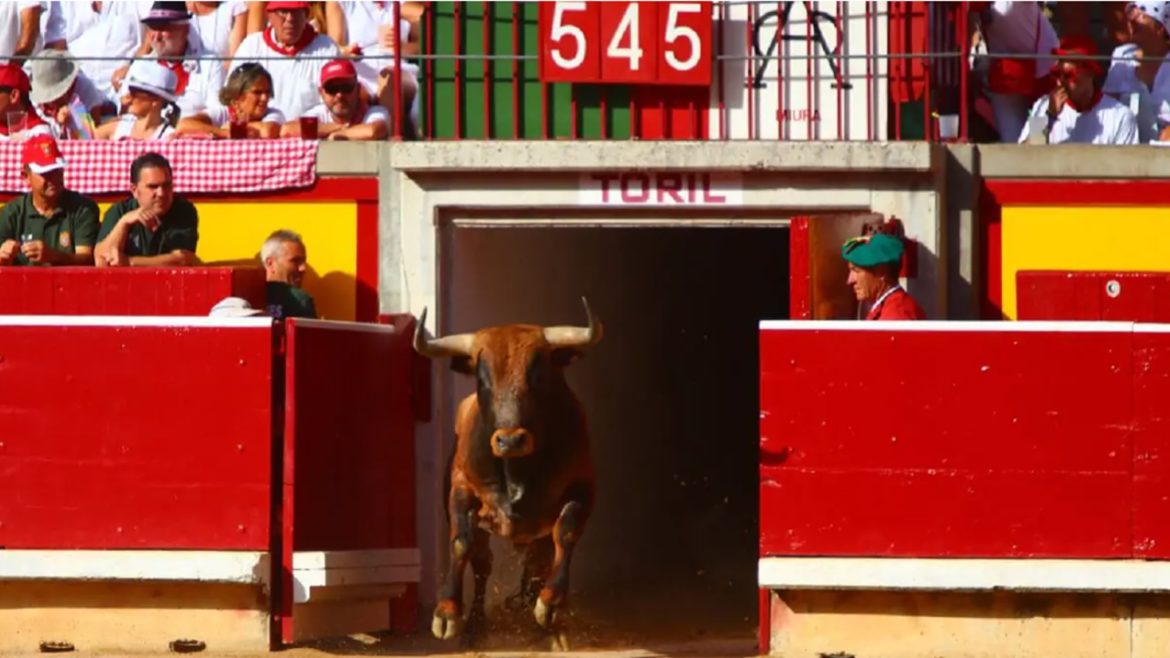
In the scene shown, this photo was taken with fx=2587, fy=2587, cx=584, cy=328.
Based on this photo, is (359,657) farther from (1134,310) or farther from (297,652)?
(1134,310)

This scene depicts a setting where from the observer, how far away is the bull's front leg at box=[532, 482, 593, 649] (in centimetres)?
1086

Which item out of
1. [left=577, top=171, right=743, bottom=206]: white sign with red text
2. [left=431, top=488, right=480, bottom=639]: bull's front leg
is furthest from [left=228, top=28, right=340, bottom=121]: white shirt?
[left=431, top=488, right=480, bottom=639]: bull's front leg

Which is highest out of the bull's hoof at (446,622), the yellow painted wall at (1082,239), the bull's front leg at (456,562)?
the yellow painted wall at (1082,239)

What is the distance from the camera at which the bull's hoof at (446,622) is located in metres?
10.8

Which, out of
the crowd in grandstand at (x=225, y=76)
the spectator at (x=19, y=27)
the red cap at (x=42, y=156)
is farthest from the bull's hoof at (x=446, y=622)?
the spectator at (x=19, y=27)

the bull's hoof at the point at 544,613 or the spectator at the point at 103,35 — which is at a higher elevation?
the spectator at the point at 103,35

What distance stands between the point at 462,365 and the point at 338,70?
1.77m

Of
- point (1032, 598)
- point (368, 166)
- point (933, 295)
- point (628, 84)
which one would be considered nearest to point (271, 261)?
point (368, 166)

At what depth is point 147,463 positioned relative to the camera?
10.7 meters

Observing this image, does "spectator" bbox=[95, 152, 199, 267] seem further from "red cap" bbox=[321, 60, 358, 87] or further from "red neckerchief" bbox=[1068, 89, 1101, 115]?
"red neckerchief" bbox=[1068, 89, 1101, 115]

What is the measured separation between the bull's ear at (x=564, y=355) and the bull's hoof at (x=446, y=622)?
1215 millimetres

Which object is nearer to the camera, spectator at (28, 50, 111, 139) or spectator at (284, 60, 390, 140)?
spectator at (284, 60, 390, 140)

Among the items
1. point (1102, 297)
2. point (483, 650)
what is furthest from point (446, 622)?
point (1102, 297)

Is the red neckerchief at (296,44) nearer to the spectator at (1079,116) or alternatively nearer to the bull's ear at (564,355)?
the bull's ear at (564,355)
